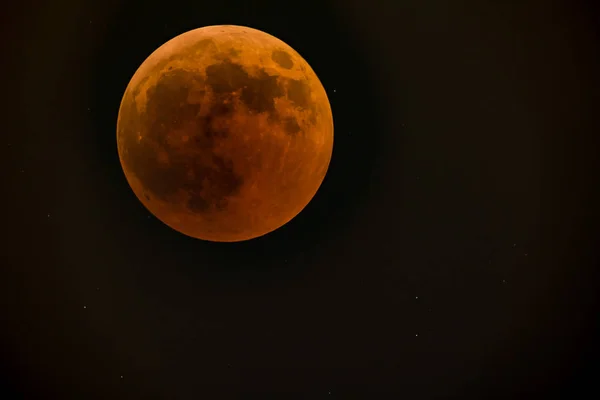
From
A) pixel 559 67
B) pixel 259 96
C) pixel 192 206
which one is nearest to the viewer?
pixel 259 96

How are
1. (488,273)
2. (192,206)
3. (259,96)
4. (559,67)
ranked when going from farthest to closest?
1. (488,273)
2. (559,67)
3. (192,206)
4. (259,96)

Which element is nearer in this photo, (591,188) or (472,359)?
(591,188)

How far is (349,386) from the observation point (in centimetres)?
376

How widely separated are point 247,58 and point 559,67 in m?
2.32

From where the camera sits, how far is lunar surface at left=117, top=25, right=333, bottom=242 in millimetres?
2340

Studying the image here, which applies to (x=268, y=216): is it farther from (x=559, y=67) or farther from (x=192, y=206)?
(x=559, y=67)

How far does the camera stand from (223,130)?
7.59 feet

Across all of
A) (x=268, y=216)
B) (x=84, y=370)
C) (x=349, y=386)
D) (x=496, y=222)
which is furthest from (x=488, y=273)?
(x=84, y=370)

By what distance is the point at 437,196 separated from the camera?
3510 mm

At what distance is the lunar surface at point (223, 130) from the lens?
7.68ft

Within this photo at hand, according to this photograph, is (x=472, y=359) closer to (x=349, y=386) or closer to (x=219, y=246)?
(x=349, y=386)

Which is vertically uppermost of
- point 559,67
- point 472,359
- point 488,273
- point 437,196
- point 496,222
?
point 559,67

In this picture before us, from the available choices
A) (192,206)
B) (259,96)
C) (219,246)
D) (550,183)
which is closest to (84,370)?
(219,246)

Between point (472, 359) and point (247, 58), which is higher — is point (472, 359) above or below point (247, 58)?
below
